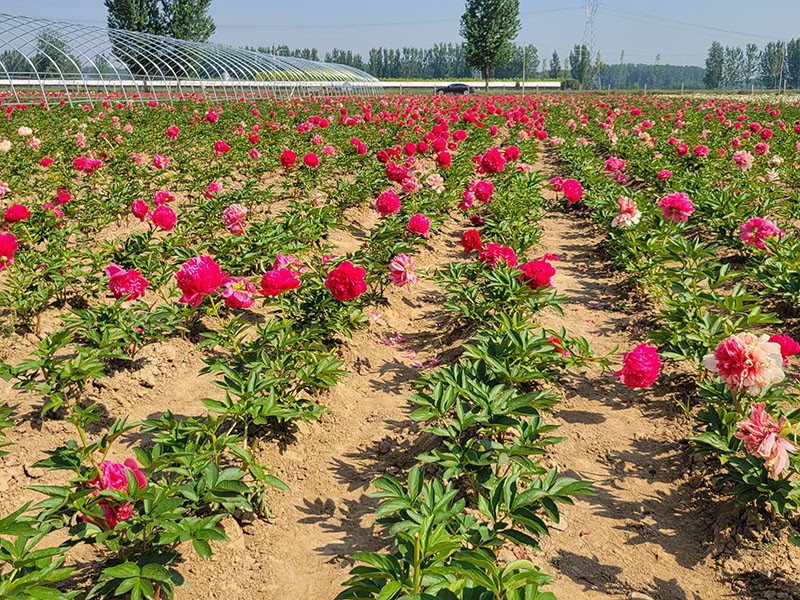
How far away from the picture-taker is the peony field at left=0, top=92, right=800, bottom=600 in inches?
88.0

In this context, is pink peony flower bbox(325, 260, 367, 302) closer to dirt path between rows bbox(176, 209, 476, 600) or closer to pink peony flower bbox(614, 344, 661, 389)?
dirt path between rows bbox(176, 209, 476, 600)

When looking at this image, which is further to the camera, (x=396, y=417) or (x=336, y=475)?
(x=396, y=417)

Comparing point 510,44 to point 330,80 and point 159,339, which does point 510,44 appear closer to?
point 330,80

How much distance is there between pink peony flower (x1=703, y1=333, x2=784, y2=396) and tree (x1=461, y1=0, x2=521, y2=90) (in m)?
55.8

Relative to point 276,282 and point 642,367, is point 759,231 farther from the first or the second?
point 276,282

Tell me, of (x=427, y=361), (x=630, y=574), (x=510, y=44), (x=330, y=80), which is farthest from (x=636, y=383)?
(x=510, y=44)

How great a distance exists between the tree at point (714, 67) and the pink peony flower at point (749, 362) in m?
134

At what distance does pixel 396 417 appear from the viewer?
12.7 ft

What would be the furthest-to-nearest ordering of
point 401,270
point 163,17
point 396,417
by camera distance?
point 163,17 → point 401,270 → point 396,417

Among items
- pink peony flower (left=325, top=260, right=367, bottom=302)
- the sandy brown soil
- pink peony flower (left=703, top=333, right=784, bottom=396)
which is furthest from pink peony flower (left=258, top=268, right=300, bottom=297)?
pink peony flower (left=703, top=333, right=784, bottom=396)

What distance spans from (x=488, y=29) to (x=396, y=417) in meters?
56.7

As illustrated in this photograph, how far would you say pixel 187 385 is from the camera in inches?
161

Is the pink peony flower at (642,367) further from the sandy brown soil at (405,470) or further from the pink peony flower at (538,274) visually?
the pink peony flower at (538,274)

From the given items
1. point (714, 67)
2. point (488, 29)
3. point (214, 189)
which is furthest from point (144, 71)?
point (714, 67)
